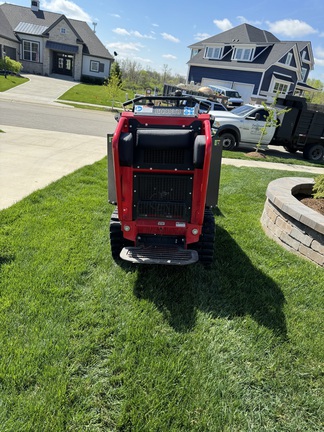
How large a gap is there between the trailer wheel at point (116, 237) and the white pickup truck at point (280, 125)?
8928 millimetres

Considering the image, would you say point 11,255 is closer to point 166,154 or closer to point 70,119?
point 166,154

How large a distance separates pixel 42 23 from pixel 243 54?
2537 cm

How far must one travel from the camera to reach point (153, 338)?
103 inches

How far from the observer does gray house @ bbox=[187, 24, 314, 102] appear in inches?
1203

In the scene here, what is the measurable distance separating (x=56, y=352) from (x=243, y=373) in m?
1.53

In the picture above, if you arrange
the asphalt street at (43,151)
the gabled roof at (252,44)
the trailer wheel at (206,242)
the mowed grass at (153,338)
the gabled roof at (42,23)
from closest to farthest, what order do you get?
the mowed grass at (153,338), the trailer wheel at (206,242), the asphalt street at (43,151), the gabled roof at (252,44), the gabled roof at (42,23)

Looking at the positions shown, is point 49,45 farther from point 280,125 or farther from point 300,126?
point 300,126

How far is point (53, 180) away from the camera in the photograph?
6.16 m

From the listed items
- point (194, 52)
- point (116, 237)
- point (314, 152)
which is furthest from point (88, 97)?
point (116, 237)

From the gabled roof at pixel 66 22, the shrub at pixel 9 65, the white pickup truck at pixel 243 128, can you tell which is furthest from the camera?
the gabled roof at pixel 66 22

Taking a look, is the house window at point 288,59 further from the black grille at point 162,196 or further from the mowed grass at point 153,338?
the black grille at point 162,196

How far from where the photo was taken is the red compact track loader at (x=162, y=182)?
303 cm

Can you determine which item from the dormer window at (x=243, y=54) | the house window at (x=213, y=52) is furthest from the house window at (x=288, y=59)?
the house window at (x=213, y=52)

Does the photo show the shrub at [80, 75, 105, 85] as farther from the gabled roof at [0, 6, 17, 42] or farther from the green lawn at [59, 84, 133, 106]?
the gabled roof at [0, 6, 17, 42]
